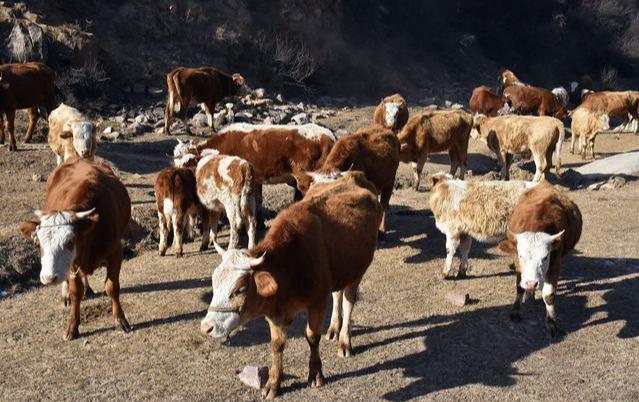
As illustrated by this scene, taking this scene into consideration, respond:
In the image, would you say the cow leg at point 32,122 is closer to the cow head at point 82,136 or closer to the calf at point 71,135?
the calf at point 71,135

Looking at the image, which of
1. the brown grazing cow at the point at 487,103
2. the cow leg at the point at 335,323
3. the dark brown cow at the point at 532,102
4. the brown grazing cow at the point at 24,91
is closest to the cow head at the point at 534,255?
the cow leg at the point at 335,323

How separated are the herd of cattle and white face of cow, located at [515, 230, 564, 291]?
0.04 feet

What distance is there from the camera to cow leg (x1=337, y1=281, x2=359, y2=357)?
7402 mm

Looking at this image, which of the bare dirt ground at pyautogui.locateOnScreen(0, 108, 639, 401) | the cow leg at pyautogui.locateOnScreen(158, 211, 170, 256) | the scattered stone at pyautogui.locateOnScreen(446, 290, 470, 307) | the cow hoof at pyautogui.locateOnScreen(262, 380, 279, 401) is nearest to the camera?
the cow hoof at pyautogui.locateOnScreen(262, 380, 279, 401)

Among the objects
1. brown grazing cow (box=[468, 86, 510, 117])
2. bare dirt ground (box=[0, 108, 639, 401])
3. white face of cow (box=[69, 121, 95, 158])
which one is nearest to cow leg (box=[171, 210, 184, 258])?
bare dirt ground (box=[0, 108, 639, 401])

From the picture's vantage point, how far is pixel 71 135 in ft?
43.2

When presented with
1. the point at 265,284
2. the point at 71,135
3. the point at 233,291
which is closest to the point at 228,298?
the point at 233,291

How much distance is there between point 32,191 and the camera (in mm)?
13453

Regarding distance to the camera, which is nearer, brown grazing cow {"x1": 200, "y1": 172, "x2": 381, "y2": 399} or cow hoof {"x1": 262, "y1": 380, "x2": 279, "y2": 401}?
brown grazing cow {"x1": 200, "y1": 172, "x2": 381, "y2": 399}

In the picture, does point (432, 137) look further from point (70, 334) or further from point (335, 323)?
point (70, 334)

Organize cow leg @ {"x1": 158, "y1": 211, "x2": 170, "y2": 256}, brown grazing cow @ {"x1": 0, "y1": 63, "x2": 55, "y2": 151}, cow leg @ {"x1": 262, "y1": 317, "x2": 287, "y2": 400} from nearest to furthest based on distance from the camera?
cow leg @ {"x1": 262, "y1": 317, "x2": 287, "y2": 400}
cow leg @ {"x1": 158, "y1": 211, "x2": 170, "y2": 256}
brown grazing cow @ {"x1": 0, "y1": 63, "x2": 55, "y2": 151}

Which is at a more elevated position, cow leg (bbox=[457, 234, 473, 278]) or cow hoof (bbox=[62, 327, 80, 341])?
cow leg (bbox=[457, 234, 473, 278])

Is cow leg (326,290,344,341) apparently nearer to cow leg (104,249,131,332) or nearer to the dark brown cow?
cow leg (104,249,131,332)

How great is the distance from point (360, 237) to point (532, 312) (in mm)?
2797
